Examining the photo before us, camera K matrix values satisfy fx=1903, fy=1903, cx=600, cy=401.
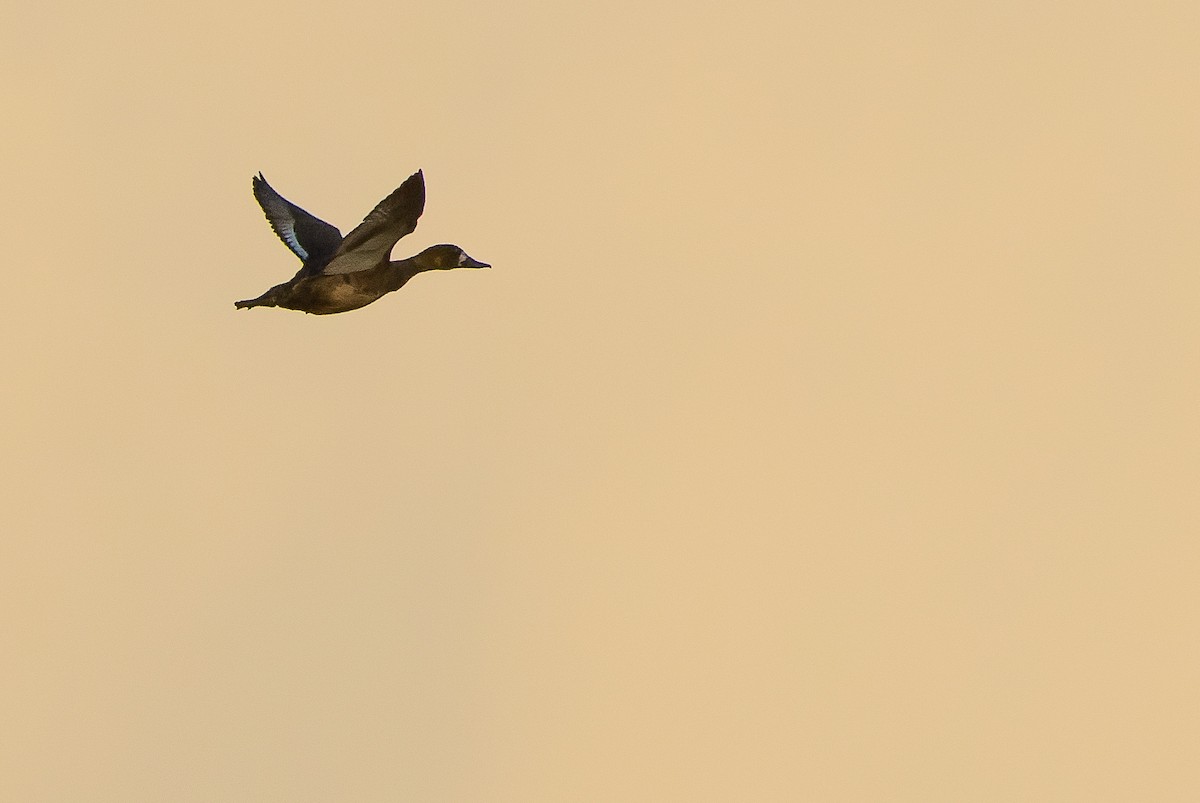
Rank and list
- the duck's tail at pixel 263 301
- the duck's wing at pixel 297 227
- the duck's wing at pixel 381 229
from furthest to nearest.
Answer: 1. the duck's wing at pixel 297 227
2. the duck's tail at pixel 263 301
3. the duck's wing at pixel 381 229

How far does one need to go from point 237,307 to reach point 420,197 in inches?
133

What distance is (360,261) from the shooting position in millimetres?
21828

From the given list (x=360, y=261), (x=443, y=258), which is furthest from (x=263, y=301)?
(x=443, y=258)

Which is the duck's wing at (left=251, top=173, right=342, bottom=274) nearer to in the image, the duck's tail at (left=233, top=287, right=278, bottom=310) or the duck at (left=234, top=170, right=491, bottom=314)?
the duck at (left=234, top=170, right=491, bottom=314)

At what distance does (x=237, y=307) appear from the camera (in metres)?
22.2

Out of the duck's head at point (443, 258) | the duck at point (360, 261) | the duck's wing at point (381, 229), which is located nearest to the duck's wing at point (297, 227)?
the duck at point (360, 261)

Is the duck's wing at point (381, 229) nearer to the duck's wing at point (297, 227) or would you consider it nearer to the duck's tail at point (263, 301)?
the duck's tail at point (263, 301)

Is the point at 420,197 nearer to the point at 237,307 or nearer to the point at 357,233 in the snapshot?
the point at 357,233

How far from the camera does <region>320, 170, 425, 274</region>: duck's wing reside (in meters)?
20.0

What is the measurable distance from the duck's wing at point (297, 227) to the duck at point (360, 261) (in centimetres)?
2

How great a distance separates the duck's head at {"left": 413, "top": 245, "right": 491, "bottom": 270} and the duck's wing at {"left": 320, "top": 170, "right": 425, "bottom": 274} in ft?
3.94

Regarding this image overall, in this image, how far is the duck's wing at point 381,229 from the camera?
1995 cm

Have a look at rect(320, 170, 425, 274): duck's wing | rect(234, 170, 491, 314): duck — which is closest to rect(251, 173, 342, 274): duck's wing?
rect(234, 170, 491, 314): duck

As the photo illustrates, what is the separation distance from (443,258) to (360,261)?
5.90 ft
